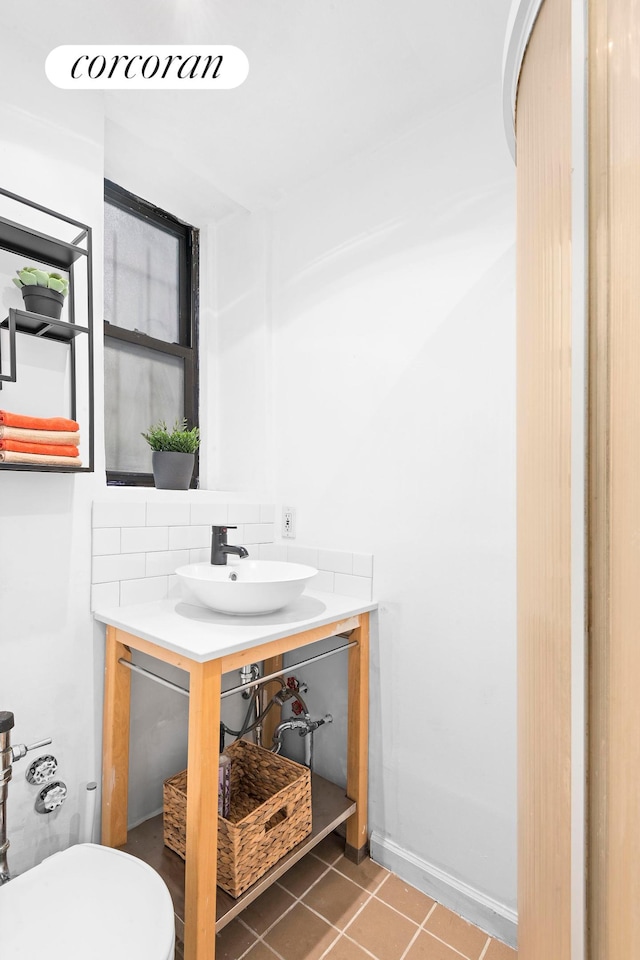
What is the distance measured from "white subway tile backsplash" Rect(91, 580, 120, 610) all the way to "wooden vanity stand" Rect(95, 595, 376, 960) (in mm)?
39

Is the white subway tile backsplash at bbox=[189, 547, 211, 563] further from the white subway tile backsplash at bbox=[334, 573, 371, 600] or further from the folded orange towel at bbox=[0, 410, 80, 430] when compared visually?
the folded orange towel at bbox=[0, 410, 80, 430]

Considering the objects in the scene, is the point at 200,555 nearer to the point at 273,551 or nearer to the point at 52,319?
the point at 273,551

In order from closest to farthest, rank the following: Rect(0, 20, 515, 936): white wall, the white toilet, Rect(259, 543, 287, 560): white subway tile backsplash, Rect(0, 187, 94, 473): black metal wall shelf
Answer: the white toilet → Rect(0, 187, 94, 473): black metal wall shelf → Rect(0, 20, 515, 936): white wall → Rect(259, 543, 287, 560): white subway tile backsplash

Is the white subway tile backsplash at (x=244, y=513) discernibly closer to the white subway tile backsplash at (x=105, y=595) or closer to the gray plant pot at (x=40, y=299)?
the white subway tile backsplash at (x=105, y=595)

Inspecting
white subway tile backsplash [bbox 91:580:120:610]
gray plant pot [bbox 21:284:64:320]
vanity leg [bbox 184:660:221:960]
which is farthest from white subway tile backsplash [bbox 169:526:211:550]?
gray plant pot [bbox 21:284:64:320]

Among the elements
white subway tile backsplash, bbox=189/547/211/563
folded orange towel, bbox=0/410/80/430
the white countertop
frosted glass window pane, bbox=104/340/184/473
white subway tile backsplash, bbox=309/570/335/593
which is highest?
frosted glass window pane, bbox=104/340/184/473

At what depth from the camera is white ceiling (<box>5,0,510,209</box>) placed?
49.1 inches

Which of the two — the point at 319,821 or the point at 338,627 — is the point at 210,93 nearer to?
the point at 338,627

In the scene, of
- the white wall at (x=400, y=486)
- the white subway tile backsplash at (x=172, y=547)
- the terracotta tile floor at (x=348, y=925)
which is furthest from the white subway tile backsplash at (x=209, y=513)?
the terracotta tile floor at (x=348, y=925)

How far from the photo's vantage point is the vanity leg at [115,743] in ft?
4.66

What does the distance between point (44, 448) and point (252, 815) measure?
1106mm

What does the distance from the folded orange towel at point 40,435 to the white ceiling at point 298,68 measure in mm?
1073

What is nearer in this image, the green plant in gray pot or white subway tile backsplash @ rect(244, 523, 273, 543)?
the green plant in gray pot

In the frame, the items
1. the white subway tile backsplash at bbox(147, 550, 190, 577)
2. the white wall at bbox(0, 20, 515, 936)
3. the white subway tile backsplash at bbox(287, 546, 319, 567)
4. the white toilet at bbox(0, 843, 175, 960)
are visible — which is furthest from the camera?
the white subway tile backsplash at bbox(287, 546, 319, 567)
